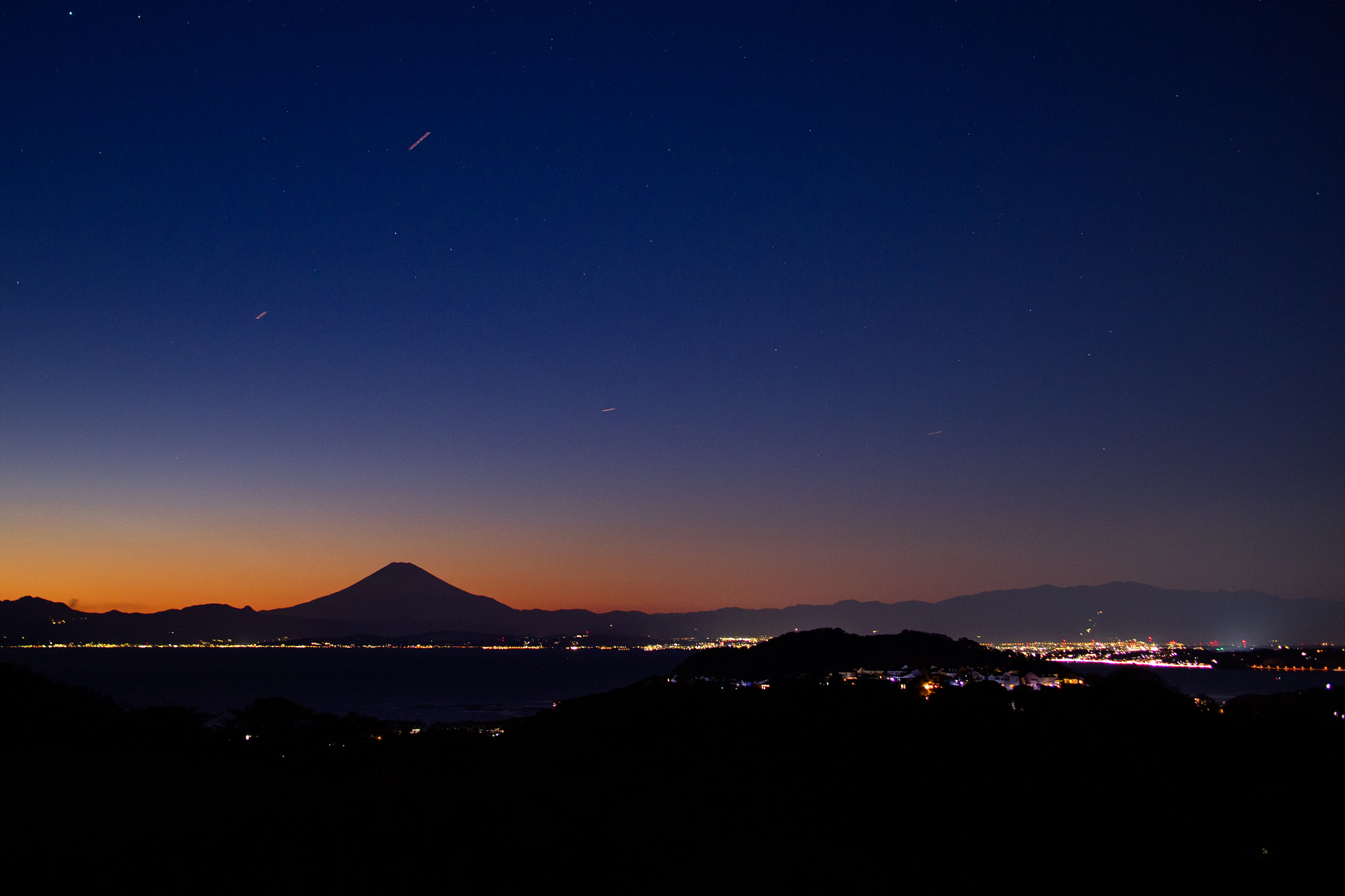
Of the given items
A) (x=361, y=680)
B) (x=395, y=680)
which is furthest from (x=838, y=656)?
(x=361, y=680)

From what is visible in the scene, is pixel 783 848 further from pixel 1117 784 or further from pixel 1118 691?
pixel 1118 691

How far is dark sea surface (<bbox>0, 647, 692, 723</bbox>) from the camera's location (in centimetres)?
6644

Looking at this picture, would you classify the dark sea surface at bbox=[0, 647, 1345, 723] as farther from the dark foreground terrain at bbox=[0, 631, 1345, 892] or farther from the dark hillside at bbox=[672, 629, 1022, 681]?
the dark foreground terrain at bbox=[0, 631, 1345, 892]

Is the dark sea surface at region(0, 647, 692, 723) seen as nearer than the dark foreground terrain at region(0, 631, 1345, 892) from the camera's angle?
No

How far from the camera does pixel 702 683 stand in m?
36.6

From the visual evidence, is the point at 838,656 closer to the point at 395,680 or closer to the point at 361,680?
the point at 395,680

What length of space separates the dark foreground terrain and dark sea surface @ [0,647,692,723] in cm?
2208

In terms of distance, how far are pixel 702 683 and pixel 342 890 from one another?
28989mm

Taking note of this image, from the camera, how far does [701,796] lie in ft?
47.4

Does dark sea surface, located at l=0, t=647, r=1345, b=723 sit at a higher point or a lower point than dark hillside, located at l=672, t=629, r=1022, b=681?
lower

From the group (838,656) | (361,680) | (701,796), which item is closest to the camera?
(701,796)

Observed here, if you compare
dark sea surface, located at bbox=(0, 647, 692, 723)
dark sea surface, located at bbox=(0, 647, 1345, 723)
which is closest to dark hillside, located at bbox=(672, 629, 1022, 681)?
dark sea surface, located at bbox=(0, 647, 692, 723)

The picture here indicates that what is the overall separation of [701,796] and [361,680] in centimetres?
9814

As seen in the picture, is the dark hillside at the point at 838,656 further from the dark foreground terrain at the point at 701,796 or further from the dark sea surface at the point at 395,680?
the dark foreground terrain at the point at 701,796
